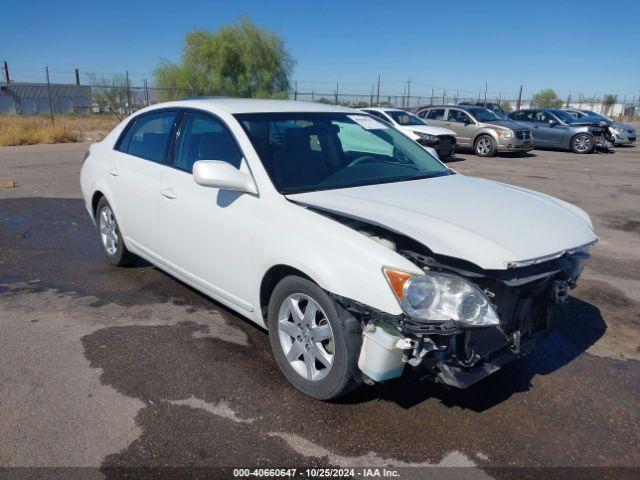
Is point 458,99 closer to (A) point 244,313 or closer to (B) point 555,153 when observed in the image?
(B) point 555,153

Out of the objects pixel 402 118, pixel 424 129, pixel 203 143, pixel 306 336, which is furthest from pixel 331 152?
pixel 402 118

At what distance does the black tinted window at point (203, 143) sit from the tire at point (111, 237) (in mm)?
1388

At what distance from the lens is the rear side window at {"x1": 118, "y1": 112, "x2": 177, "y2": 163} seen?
14.6 feet

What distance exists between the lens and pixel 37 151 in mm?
16797

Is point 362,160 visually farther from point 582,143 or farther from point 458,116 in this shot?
point 582,143

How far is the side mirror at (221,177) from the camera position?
10.8ft

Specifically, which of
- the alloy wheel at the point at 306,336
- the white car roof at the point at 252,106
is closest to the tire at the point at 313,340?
the alloy wheel at the point at 306,336

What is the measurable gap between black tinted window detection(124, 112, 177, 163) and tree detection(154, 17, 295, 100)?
27.9 meters

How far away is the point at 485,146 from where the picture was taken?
17.4 meters

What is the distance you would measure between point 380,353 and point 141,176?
9.30 ft

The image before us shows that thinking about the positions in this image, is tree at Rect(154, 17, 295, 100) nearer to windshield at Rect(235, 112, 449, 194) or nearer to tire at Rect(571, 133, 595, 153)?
tire at Rect(571, 133, 595, 153)

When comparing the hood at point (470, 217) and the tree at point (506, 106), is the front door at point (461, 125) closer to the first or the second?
the hood at point (470, 217)

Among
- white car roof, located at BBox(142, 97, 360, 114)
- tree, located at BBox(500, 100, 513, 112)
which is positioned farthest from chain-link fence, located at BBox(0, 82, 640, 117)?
white car roof, located at BBox(142, 97, 360, 114)

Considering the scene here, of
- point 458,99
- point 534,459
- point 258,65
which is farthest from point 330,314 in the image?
point 458,99
